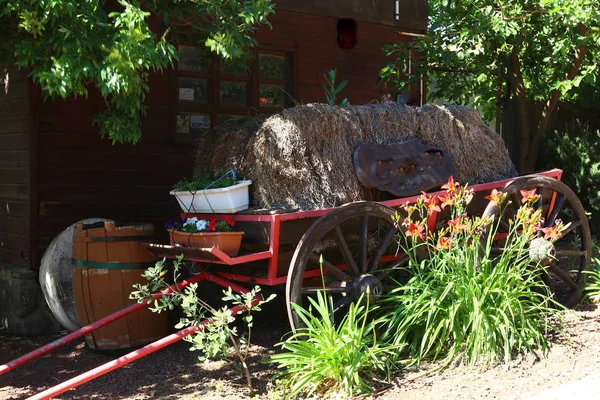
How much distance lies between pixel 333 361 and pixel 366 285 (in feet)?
2.45

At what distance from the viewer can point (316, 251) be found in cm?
490

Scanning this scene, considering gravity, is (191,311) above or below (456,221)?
below

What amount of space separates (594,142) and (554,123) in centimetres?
150

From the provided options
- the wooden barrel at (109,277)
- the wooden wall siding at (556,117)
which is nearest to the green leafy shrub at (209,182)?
the wooden barrel at (109,277)

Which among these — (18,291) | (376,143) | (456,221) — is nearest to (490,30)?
(376,143)

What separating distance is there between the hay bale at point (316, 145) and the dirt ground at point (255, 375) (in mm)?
A: 1284

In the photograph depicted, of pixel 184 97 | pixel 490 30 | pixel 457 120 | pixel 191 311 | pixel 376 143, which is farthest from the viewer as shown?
pixel 490 30

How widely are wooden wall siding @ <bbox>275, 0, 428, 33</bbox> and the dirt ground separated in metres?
3.69

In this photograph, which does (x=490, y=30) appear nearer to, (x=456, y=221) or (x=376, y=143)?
(x=376, y=143)

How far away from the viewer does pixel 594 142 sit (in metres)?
9.55

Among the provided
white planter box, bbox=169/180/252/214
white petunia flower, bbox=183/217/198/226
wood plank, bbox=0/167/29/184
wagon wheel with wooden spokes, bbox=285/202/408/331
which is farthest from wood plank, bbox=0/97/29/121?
wagon wheel with wooden spokes, bbox=285/202/408/331

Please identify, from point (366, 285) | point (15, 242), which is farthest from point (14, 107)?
point (366, 285)

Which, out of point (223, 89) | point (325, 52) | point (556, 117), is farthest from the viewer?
point (556, 117)

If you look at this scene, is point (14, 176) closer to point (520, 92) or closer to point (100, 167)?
point (100, 167)
